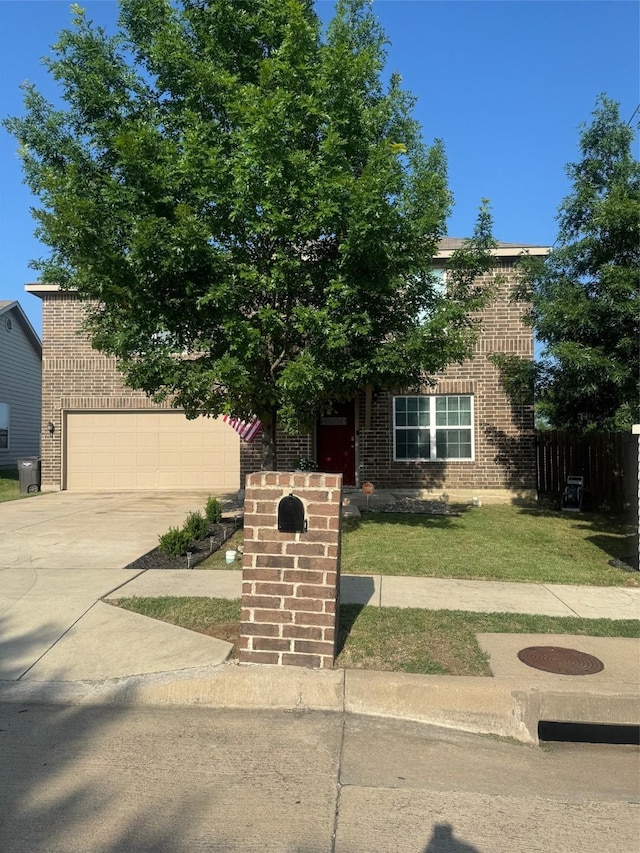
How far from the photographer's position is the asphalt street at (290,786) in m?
2.89

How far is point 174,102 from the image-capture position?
8.45 metres

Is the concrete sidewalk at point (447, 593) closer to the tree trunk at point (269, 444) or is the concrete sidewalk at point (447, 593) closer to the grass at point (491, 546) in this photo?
the grass at point (491, 546)

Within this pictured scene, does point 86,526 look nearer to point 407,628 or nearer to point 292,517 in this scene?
point 407,628

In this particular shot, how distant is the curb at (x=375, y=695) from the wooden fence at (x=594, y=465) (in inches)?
346

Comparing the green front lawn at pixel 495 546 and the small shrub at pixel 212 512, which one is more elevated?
the small shrub at pixel 212 512

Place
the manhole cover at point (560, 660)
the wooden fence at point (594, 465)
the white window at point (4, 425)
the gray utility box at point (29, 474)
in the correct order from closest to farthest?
1. the manhole cover at point (560, 660)
2. the wooden fence at point (594, 465)
3. the gray utility box at point (29, 474)
4. the white window at point (4, 425)

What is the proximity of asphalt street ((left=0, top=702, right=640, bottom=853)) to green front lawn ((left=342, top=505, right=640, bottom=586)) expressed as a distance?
3.84 metres

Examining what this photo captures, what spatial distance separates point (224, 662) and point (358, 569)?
3.32 metres

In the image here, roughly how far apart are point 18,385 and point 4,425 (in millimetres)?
2034

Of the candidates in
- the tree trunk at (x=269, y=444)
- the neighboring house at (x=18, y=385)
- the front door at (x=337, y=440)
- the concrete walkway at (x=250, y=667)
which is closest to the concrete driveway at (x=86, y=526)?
the concrete walkway at (x=250, y=667)

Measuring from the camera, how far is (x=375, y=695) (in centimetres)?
435

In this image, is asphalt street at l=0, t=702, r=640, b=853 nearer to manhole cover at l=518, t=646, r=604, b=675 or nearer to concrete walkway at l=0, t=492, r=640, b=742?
concrete walkway at l=0, t=492, r=640, b=742

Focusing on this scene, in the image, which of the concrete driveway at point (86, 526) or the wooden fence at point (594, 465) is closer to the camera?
the concrete driveway at point (86, 526)

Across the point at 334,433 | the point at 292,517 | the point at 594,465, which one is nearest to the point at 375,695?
the point at 292,517
